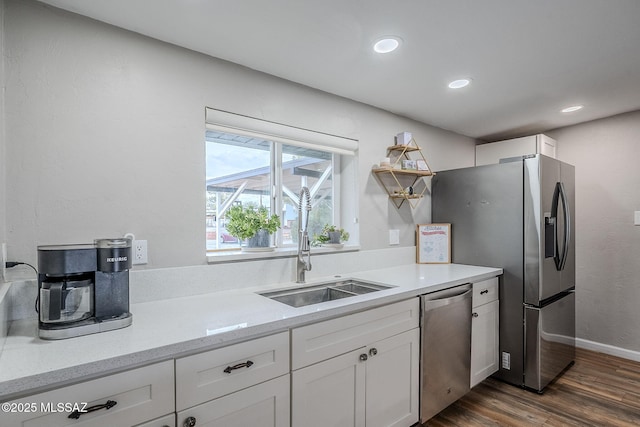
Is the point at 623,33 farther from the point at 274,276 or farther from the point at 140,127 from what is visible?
the point at 140,127

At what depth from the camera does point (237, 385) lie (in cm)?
121

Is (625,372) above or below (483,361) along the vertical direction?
below

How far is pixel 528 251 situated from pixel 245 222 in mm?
2028

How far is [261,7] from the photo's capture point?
55.7 inches

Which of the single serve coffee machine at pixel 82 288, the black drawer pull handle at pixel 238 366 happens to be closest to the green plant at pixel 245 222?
the single serve coffee machine at pixel 82 288

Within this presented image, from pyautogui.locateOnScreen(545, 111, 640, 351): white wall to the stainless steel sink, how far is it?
97.4 inches

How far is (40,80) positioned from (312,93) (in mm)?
1455

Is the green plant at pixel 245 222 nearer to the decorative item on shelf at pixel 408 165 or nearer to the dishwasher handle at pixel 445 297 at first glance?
the dishwasher handle at pixel 445 297

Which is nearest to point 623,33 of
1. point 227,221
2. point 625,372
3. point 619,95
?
point 619,95

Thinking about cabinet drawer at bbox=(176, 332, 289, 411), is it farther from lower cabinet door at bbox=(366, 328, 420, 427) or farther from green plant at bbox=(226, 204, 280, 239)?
green plant at bbox=(226, 204, 280, 239)

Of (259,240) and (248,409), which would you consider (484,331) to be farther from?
(248,409)

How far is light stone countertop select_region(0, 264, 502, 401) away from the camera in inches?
35.2

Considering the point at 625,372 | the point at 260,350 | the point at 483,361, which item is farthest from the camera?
the point at 625,372

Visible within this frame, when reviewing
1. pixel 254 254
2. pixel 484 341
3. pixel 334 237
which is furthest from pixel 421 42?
pixel 484 341
